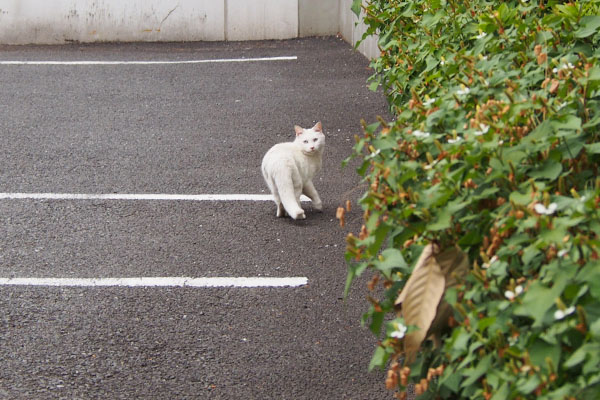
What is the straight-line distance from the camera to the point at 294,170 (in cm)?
543

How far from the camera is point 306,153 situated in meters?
5.66

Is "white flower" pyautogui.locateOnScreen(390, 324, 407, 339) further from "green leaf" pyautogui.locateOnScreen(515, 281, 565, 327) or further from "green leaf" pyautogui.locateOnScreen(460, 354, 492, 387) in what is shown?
"green leaf" pyautogui.locateOnScreen(515, 281, 565, 327)

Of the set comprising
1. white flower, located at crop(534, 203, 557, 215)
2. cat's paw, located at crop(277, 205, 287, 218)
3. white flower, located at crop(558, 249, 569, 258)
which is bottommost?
cat's paw, located at crop(277, 205, 287, 218)

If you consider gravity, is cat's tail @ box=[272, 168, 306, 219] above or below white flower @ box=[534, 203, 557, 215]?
below

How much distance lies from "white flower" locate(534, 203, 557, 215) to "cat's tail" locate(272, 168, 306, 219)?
3.46m

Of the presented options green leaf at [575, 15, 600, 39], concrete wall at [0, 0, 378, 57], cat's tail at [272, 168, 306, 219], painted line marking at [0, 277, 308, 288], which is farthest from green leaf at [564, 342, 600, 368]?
concrete wall at [0, 0, 378, 57]

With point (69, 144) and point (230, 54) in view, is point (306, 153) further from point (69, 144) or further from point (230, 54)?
point (230, 54)

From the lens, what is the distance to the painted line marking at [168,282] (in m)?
4.64

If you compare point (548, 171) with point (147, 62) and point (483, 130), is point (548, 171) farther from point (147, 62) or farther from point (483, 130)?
point (147, 62)

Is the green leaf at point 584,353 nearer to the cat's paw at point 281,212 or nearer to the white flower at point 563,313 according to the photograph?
the white flower at point 563,313

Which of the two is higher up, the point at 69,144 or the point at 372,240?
the point at 372,240

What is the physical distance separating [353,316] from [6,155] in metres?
4.28

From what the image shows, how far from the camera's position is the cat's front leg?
5.70m

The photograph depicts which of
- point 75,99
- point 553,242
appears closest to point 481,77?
point 553,242
